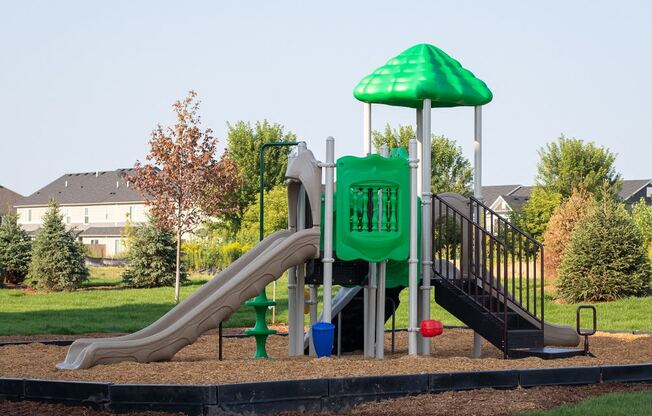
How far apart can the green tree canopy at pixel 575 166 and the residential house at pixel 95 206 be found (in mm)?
29823

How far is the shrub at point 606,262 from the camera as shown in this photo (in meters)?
24.5

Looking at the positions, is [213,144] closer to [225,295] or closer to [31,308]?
[31,308]

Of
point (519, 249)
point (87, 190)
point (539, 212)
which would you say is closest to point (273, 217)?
point (539, 212)

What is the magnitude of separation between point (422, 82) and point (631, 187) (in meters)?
75.2

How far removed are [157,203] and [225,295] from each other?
17.3 m

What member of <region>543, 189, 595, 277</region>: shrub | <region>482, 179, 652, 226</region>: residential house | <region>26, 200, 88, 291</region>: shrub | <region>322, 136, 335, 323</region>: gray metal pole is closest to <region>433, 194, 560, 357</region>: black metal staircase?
<region>322, 136, 335, 323</region>: gray metal pole

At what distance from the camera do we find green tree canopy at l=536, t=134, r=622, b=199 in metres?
58.3

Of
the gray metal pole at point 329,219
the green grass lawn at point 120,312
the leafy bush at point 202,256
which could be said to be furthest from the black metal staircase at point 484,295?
the leafy bush at point 202,256

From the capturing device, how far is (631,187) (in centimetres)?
8406

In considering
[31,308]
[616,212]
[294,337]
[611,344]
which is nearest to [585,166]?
[616,212]

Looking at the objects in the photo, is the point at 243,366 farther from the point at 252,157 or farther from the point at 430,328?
the point at 252,157

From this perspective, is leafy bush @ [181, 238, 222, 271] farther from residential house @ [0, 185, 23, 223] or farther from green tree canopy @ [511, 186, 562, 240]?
residential house @ [0, 185, 23, 223]

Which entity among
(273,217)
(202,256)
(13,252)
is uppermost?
(273,217)

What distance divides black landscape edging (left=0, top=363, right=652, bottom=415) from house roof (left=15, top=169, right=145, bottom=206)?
66.5m
